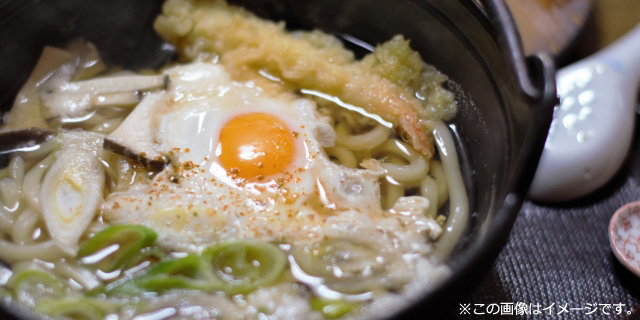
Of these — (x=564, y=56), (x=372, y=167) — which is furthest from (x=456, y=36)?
(x=564, y=56)

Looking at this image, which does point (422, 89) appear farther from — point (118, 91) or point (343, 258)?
point (118, 91)

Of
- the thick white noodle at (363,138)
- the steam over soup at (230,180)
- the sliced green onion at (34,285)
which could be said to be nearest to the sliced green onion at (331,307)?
the steam over soup at (230,180)

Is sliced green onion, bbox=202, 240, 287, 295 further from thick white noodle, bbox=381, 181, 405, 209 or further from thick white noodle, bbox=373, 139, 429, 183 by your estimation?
thick white noodle, bbox=373, 139, 429, 183

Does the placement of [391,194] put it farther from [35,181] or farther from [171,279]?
[35,181]

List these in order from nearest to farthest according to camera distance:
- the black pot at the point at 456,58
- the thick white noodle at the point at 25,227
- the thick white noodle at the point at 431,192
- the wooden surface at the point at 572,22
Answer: the black pot at the point at 456,58, the thick white noodle at the point at 25,227, the thick white noodle at the point at 431,192, the wooden surface at the point at 572,22

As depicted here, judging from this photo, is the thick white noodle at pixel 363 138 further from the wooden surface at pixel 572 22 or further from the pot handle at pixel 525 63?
the wooden surface at pixel 572 22

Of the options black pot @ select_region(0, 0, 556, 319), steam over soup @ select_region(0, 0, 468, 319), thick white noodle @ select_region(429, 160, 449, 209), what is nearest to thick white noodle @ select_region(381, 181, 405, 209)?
steam over soup @ select_region(0, 0, 468, 319)
